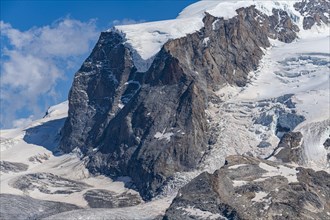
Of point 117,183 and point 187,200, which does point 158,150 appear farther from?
point 187,200

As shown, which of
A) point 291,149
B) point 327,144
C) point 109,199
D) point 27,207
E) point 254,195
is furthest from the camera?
point 327,144

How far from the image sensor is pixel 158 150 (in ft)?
641

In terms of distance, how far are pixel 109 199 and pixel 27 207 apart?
14.9 meters

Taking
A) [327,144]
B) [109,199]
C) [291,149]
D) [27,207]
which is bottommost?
[327,144]

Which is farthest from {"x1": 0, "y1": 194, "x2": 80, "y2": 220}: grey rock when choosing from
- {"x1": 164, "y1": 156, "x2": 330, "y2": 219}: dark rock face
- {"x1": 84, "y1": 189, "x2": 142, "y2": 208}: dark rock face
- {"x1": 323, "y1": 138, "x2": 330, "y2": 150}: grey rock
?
{"x1": 323, "y1": 138, "x2": 330, "y2": 150}: grey rock

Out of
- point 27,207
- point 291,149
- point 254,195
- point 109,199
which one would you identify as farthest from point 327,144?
point 27,207

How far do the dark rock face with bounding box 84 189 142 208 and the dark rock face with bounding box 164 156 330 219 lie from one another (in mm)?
22162

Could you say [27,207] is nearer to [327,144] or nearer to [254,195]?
[254,195]

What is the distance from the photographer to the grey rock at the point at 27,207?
7013 inches

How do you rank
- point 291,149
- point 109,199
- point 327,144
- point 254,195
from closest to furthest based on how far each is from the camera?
point 254,195, point 291,149, point 109,199, point 327,144

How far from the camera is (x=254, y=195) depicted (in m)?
160

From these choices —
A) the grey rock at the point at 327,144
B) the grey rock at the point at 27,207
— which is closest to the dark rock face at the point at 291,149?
the grey rock at the point at 327,144

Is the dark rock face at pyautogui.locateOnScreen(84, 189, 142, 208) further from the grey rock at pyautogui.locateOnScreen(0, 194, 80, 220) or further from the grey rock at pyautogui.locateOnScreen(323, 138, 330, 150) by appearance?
the grey rock at pyautogui.locateOnScreen(323, 138, 330, 150)

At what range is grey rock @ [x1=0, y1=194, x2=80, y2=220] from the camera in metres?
178
